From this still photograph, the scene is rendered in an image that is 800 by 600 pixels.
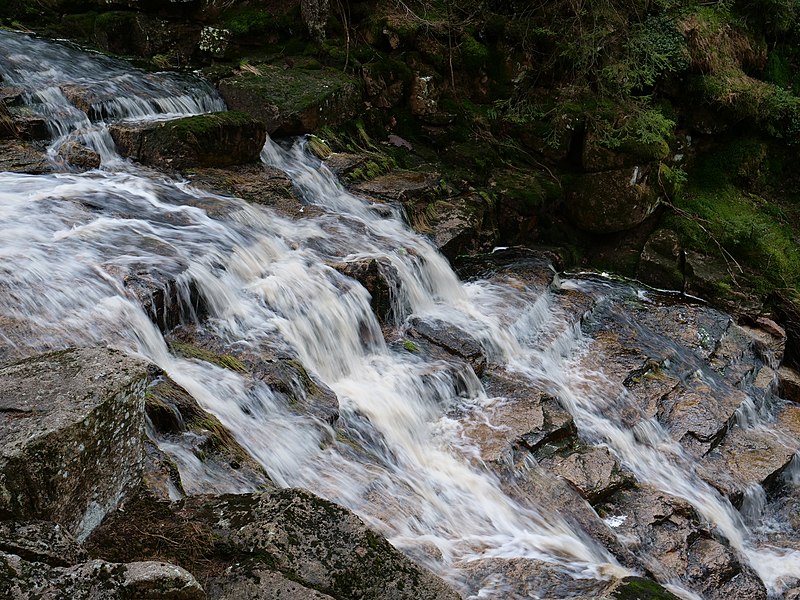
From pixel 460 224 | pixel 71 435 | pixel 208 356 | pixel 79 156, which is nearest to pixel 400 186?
pixel 460 224

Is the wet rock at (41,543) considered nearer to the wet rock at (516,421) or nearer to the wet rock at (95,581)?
the wet rock at (95,581)

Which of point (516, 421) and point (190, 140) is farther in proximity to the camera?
point (190, 140)

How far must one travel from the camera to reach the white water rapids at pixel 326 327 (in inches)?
211

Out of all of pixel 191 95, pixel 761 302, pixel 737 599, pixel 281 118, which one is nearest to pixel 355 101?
pixel 281 118

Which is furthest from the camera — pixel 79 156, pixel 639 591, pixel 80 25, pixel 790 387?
pixel 80 25

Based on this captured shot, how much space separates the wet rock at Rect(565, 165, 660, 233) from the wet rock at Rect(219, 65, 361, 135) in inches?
151

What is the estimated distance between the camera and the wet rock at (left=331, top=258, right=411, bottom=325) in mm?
7832

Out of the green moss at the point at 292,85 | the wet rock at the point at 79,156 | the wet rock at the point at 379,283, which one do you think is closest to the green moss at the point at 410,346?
the wet rock at the point at 379,283

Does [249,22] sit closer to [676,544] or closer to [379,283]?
[379,283]

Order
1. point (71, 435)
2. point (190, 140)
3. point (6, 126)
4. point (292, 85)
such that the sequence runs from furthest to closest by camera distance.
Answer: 1. point (292, 85)
2. point (190, 140)
3. point (6, 126)
4. point (71, 435)

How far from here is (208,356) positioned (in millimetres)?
5906

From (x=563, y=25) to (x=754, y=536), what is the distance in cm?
832

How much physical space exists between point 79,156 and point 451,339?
15.6 feet

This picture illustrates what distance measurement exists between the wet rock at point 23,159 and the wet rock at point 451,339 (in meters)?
4.46
